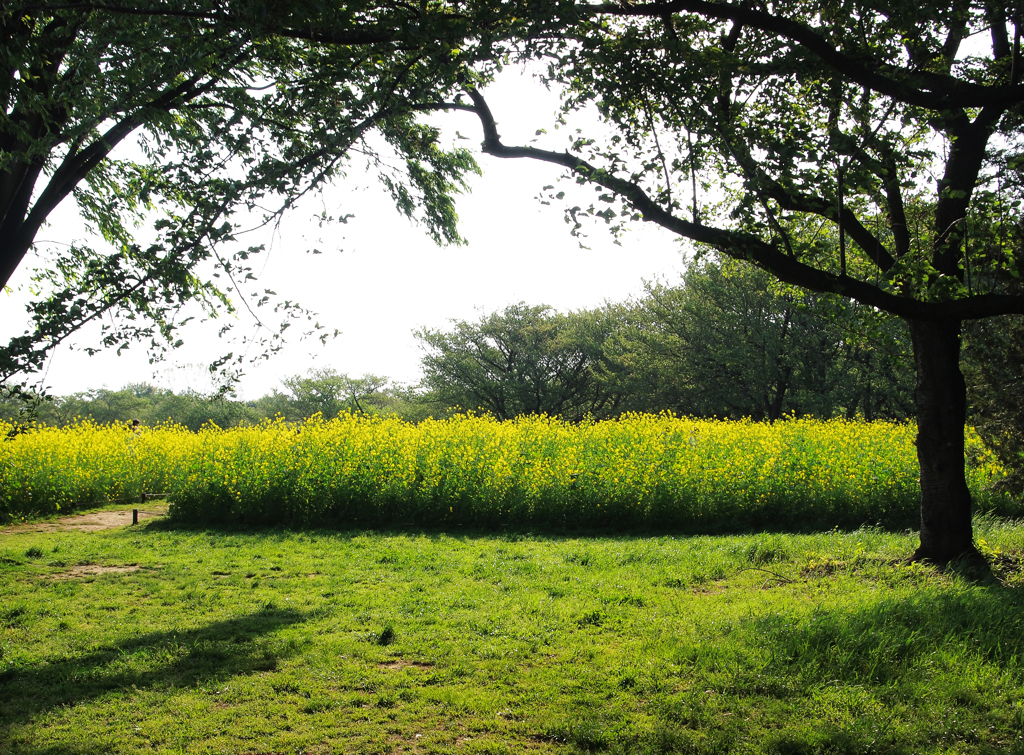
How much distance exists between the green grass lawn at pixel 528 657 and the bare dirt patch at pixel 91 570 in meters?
0.09

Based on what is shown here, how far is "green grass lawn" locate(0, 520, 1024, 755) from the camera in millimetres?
3650

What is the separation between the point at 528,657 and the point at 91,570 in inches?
231

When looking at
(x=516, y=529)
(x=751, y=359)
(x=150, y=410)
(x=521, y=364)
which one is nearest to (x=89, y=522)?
(x=516, y=529)

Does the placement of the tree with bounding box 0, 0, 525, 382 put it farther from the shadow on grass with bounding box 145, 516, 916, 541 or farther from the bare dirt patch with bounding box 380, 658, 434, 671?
the shadow on grass with bounding box 145, 516, 916, 541

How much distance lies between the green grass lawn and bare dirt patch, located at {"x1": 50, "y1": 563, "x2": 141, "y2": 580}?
0.09 meters

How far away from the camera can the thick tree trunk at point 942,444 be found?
20.7 ft

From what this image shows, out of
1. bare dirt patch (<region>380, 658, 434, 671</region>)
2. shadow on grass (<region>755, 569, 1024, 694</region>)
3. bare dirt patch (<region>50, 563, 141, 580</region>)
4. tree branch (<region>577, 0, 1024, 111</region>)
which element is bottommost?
bare dirt patch (<region>50, 563, 141, 580</region>)

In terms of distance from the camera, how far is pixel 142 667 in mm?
4742

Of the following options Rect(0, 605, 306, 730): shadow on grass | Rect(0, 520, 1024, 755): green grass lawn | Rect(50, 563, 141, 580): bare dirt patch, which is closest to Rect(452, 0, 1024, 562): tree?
Rect(0, 520, 1024, 755): green grass lawn

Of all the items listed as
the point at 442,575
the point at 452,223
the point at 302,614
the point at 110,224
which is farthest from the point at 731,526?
the point at 110,224

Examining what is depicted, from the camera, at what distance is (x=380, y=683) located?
4.39 metres

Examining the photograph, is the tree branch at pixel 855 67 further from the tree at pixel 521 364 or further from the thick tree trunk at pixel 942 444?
the tree at pixel 521 364

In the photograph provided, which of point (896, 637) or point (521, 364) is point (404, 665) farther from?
point (521, 364)

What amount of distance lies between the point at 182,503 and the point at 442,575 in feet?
20.2
